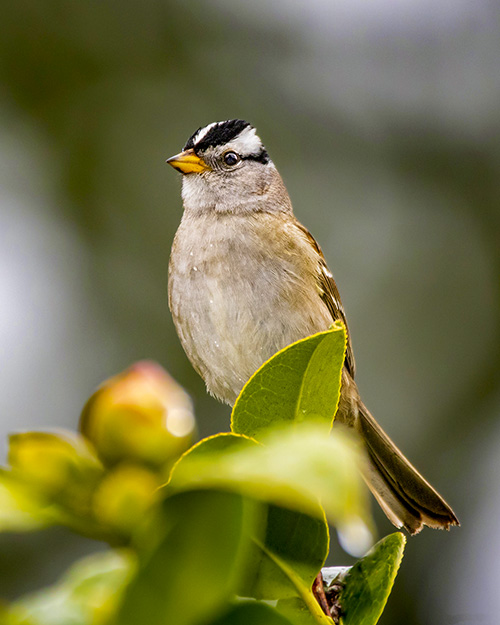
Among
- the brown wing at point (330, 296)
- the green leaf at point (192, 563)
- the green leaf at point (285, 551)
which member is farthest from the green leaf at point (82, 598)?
the brown wing at point (330, 296)

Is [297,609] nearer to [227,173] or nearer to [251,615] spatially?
[251,615]

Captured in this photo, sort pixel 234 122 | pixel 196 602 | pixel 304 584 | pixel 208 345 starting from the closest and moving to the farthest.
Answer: pixel 196 602, pixel 304 584, pixel 208 345, pixel 234 122

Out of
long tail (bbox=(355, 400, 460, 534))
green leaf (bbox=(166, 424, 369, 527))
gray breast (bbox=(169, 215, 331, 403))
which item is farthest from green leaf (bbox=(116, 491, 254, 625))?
gray breast (bbox=(169, 215, 331, 403))

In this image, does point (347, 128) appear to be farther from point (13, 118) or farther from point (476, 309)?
point (13, 118)

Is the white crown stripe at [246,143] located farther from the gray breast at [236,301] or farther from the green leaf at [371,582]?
the green leaf at [371,582]

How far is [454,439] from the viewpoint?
15.5ft

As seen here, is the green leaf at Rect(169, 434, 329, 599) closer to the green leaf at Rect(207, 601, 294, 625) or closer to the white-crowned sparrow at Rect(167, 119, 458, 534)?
the green leaf at Rect(207, 601, 294, 625)

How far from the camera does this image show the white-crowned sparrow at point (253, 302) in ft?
8.21

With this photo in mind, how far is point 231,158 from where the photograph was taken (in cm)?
318

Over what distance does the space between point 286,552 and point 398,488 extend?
1.79 metres

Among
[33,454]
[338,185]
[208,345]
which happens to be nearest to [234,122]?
[208,345]

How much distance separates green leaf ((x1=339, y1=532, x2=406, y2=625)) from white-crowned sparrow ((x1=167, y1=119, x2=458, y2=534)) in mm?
1297

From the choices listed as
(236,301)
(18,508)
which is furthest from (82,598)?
(236,301)

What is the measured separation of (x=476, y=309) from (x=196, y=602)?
496cm
